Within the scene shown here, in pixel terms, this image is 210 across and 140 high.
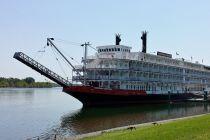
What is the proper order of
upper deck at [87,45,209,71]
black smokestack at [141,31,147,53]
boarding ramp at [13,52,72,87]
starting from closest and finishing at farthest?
boarding ramp at [13,52,72,87]
upper deck at [87,45,209,71]
black smokestack at [141,31,147,53]

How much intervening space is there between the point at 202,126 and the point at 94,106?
30729mm

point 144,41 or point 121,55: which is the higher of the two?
point 144,41

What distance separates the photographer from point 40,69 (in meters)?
41.7

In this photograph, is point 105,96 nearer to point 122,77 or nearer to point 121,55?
point 122,77

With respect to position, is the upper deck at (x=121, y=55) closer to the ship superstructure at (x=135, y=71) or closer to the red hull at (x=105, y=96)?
the ship superstructure at (x=135, y=71)

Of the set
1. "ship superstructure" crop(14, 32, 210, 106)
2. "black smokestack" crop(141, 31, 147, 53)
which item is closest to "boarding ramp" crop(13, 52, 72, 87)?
"ship superstructure" crop(14, 32, 210, 106)

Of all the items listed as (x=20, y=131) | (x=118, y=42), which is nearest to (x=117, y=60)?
(x=118, y=42)

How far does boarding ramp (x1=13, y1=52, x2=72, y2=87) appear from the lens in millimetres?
39281

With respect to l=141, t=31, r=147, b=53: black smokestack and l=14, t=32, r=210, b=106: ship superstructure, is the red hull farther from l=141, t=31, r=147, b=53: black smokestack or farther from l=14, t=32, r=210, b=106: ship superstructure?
l=141, t=31, r=147, b=53: black smokestack

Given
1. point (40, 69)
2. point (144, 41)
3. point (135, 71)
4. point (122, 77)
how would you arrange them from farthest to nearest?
point (144, 41), point (135, 71), point (122, 77), point (40, 69)

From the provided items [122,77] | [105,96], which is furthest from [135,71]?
[105,96]

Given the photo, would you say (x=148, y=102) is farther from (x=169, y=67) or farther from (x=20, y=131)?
(x=20, y=131)

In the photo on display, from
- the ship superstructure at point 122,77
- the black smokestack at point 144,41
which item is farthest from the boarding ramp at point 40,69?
the black smokestack at point 144,41

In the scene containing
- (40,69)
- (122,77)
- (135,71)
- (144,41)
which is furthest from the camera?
(144,41)
